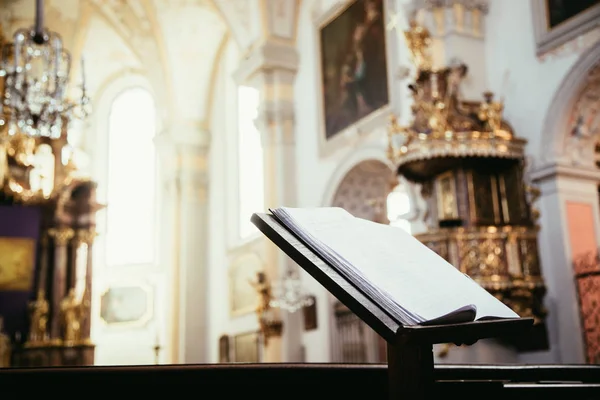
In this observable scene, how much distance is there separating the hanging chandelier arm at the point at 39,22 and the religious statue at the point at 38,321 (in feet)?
24.9

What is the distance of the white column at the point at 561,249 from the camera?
694 cm

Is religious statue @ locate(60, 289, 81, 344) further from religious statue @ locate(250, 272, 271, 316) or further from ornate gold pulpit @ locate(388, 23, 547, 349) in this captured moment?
ornate gold pulpit @ locate(388, 23, 547, 349)

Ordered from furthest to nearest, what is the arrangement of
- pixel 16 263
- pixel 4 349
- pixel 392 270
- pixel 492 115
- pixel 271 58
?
pixel 16 263
pixel 4 349
pixel 271 58
pixel 492 115
pixel 392 270

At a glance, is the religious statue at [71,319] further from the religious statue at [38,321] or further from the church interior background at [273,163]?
the religious statue at [38,321]

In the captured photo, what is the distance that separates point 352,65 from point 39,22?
5500mm

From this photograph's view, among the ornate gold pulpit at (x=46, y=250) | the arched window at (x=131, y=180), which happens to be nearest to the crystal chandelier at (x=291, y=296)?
the ornate gold pulpit at (x=46, y=250)

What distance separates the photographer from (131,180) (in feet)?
57.6

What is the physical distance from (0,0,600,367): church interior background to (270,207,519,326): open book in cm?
549

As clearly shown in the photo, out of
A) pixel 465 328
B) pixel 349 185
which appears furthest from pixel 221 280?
pixel 465 328

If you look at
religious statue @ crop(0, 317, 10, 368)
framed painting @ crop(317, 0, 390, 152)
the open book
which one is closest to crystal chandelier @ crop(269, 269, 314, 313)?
framed painting @ crop(317, 0, 390, 152)

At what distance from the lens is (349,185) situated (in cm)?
1110

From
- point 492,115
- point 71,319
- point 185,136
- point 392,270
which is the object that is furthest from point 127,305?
point 392,270

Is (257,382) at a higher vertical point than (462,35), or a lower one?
lower

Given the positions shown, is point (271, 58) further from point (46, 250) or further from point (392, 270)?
point (392, 270)
